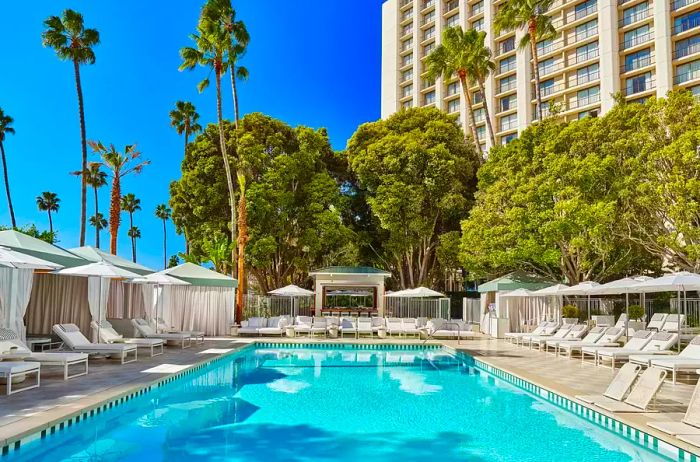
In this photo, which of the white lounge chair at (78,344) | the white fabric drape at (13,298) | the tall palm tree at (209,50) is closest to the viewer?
the white fabric drape at (13,298)

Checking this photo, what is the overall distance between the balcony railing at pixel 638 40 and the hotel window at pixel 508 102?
9068mm

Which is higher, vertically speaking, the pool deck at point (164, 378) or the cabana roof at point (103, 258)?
the cabana roof at point (103, 258)

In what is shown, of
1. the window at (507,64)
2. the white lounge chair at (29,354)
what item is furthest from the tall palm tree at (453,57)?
the white lounge chair at (29,354)

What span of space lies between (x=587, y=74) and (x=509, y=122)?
717cm

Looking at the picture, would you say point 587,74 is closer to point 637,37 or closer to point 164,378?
point 637,37

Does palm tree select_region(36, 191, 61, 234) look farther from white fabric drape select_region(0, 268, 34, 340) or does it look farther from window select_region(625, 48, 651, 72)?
window select_region(625, 48, 651, 72)

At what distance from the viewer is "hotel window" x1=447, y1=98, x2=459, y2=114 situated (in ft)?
173

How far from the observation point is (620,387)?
30.7 ft

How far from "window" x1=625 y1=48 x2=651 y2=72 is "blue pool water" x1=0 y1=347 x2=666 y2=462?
34.3 meters

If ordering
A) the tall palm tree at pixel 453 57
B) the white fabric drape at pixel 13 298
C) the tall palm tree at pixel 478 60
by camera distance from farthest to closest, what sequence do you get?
the tall palm tree at pixel 453 57, the tall palm tree at pixel 478 60, the white fabric drape at pixel 13 298

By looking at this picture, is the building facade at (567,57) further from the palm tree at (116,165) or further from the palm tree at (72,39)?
the palm tree at (72,39)

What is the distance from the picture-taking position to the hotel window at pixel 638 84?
3987 centimetres

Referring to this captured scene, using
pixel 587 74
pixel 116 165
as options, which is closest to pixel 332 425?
pixel 116 165

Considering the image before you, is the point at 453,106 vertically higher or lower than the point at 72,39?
higher
